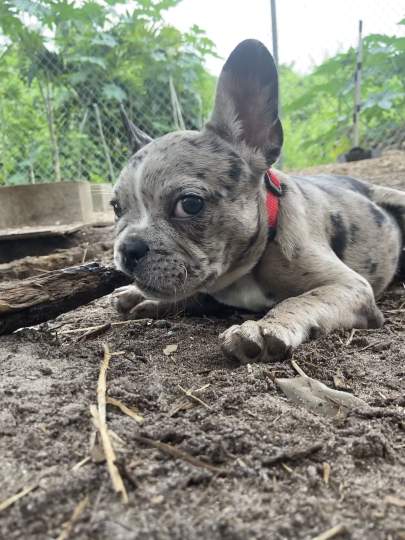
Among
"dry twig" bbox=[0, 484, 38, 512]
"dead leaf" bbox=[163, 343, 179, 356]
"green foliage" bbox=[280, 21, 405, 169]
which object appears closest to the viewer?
"dry twig" bbox=[0, 484, 38, 512]

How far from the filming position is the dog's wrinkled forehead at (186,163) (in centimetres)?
286


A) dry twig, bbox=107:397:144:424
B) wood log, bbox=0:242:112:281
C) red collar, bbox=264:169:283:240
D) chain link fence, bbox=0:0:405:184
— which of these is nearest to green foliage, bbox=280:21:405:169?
chain link fence, bbox=0:0:405:184

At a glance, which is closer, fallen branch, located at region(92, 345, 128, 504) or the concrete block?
fallen branch, located at region(92, 345, 128, 504)

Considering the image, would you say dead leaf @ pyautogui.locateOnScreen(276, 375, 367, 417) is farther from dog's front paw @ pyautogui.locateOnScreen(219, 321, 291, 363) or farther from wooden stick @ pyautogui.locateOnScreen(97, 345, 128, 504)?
wooden stick @ pyautogui.locateOnScreen(97, 345, 128, 504)

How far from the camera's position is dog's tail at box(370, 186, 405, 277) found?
14.7 feet

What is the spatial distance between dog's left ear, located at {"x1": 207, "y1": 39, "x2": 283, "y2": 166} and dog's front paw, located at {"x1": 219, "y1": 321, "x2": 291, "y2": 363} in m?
1.29

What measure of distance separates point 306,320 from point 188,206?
912 mm

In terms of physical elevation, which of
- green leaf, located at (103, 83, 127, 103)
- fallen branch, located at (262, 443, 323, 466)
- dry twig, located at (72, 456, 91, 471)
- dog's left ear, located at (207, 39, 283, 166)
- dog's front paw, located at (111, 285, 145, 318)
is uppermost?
green leaf, located at (103, 83, 127, 103)

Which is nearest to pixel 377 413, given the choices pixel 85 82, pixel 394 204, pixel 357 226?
pixel 357 226

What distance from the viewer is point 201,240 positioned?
9.36 feet

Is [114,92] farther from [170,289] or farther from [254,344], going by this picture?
[254,344]

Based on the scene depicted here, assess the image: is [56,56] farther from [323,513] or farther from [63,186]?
[323,513]

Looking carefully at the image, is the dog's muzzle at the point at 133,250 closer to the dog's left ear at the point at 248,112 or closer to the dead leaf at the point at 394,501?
the dog's left ear at the point at 248,112

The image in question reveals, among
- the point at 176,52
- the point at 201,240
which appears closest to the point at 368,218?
the point at 201,240
